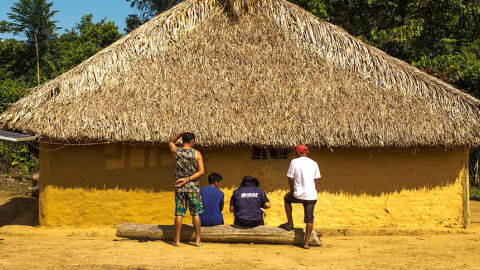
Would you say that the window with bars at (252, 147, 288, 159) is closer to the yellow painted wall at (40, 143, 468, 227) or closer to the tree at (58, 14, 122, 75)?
the yellow painted wall at (40, 143, 468, 227)

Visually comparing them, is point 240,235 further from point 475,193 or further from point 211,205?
point 475,193

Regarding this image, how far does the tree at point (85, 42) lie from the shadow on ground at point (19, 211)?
1414 cm

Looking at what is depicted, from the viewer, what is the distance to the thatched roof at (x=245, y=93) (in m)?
8.40

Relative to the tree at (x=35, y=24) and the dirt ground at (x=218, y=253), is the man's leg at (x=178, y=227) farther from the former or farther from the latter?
the tree at (x=35, y=24)

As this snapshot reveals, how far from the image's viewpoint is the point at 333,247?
285 inches

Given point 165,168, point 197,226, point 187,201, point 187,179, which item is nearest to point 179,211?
point 187,201

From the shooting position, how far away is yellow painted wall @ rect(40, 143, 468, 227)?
8641mm

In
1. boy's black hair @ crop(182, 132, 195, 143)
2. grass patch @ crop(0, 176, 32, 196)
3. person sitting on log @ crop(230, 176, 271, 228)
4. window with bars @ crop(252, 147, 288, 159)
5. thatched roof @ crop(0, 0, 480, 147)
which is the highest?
thatched roof @ crop(0, 0, 480, 147)

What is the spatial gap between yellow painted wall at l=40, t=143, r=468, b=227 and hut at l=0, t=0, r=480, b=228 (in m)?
0.02

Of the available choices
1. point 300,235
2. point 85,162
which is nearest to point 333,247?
point 300,235

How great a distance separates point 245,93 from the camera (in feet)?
29.4

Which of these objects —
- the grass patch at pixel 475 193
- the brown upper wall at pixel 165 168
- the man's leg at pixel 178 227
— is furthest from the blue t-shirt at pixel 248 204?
the grass patch at pixel 475 193

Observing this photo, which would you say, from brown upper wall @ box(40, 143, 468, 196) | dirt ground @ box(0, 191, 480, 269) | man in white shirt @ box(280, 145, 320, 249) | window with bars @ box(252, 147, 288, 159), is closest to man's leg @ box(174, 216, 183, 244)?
dirt ground @ box(0, 191, 480, 269)

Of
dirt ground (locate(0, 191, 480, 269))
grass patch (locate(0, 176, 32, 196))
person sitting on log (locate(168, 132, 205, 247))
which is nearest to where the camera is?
dirt ground (locate(0, 191, 480, 269))
